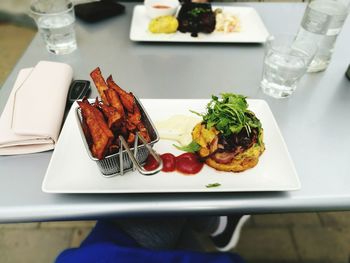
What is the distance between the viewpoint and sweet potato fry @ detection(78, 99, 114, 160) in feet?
1.79

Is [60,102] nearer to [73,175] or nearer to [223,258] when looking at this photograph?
[73,175]

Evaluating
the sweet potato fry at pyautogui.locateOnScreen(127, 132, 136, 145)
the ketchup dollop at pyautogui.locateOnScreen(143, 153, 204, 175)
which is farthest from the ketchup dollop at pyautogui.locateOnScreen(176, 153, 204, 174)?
the sweet potato fry at pyautogui.locateOnScreen(127, 132, 136, 145)

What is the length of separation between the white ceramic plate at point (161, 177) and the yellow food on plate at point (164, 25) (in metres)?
0.50

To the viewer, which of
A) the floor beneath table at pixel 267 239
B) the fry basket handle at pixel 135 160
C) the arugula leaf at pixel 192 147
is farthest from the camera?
the floor beneath table at pixel 267 239

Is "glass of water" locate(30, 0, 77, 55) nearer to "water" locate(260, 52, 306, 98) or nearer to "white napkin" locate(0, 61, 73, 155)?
"white napkin" locate(0, 61, 73, 155)

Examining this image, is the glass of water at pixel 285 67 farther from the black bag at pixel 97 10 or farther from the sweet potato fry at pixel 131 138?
the black bag at pixel 97 10

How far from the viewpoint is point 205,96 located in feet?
2.74

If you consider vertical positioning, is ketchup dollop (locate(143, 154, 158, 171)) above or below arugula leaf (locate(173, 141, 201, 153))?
below

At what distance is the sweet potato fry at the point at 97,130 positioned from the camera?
0.55 metres

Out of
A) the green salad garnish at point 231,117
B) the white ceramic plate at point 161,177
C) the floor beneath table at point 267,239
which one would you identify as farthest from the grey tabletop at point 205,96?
the floor beneath table at point 267,239

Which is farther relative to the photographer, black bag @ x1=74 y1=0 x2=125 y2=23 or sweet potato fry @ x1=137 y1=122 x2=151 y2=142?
black bag @ x1=74 y1=0 x2=125 y2=23

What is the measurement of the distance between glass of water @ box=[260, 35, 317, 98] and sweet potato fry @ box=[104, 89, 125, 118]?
1.41 feet

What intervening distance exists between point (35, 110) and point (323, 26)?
776 millimetres

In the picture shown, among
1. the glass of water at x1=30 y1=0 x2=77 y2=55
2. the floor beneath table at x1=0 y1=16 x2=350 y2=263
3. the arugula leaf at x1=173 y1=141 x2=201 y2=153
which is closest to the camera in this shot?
the arugula leaf at x1=173 y1=141 x2=201 y2=153
